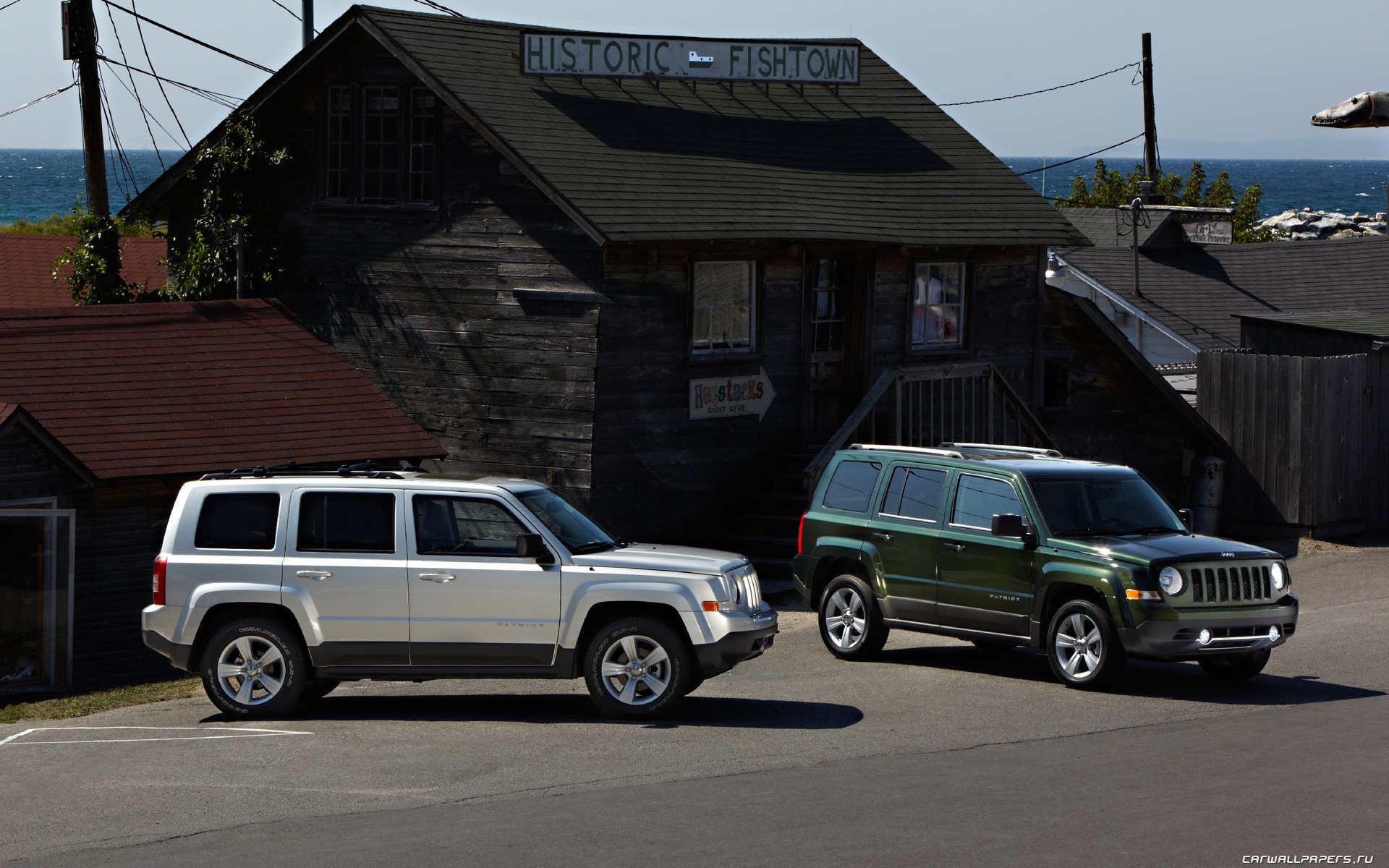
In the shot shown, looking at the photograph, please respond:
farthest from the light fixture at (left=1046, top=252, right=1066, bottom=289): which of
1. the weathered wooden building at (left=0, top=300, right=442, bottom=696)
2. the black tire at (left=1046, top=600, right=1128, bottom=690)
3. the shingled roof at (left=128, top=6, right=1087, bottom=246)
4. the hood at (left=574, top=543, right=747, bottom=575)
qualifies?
the hood at (left=574, top=543, right=747, bottom=575)

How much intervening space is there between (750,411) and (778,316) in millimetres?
1302

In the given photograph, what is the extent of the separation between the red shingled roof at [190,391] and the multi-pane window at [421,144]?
2.33 meters

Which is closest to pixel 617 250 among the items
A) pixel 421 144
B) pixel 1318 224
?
pixel 421 144

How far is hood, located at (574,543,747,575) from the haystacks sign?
37.4ft

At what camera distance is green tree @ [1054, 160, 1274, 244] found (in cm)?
5394

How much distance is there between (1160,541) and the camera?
1327 cm

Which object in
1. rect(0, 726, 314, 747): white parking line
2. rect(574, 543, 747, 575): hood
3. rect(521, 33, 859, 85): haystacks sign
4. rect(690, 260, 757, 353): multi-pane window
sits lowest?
rect(0, 726, 314, 747): white parking line

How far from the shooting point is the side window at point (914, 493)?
1449 centimetres

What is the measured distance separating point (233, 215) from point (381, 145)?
2661 mm

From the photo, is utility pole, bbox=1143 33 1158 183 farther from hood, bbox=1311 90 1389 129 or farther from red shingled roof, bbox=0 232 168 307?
hood, bbox=1311 90 1389 129

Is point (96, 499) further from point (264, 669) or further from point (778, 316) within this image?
point (778, 316)

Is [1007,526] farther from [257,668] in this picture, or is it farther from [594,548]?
[257,668]

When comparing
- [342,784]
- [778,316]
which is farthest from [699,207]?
[342,784]

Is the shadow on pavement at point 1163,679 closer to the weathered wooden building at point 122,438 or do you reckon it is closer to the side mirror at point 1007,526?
the side mirror at point 1007,526
